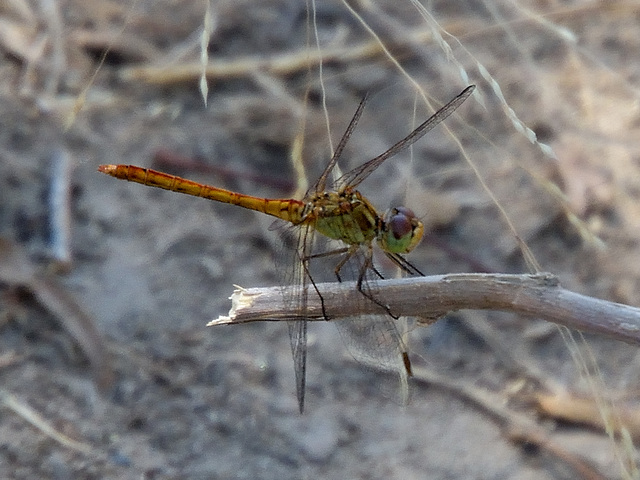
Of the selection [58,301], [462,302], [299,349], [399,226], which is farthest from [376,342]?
[58,301]

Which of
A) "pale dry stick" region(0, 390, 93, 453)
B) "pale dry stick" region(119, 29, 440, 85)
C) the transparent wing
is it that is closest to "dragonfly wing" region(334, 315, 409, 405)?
the transparent wing

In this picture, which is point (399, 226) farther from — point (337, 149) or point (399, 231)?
point (337, 149)

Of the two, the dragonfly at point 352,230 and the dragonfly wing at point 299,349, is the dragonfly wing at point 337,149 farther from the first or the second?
the dragonfly wing at point 299,349

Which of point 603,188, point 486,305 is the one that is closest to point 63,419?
point 486,305

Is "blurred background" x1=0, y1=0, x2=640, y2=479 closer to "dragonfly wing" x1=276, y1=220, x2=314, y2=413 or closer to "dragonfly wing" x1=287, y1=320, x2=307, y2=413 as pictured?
"dragonfly wing" x1=276, y1=220, x2=314, y2=413

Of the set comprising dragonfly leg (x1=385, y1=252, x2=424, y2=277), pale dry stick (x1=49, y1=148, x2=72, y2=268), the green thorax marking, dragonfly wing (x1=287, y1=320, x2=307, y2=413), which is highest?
pale dry stick (x1=49, y1=148, x2=72, y2=268)

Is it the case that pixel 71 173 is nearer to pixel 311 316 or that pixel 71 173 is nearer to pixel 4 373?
pixel 4 373

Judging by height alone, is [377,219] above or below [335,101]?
below
